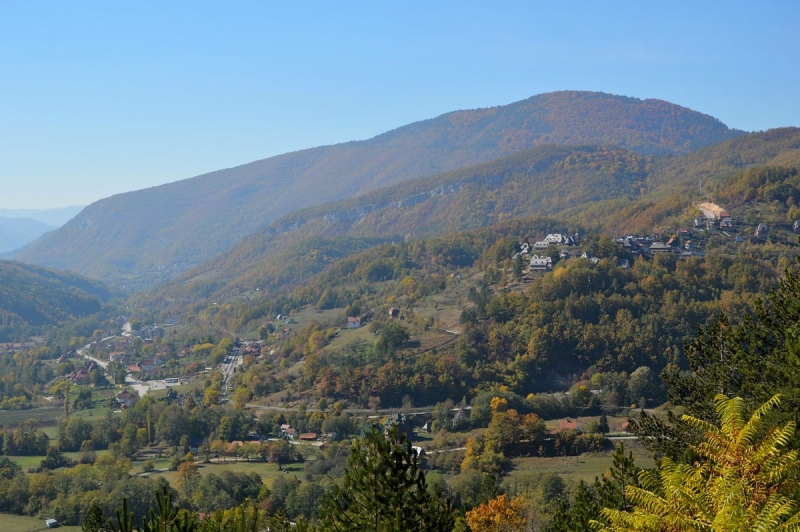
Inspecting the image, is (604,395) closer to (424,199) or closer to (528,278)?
(528,278)

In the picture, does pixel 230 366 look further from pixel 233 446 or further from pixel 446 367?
pixel 233 446

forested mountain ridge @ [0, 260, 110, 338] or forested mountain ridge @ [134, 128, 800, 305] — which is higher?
forested mountain ridge @ [134, 128, 800, 305]

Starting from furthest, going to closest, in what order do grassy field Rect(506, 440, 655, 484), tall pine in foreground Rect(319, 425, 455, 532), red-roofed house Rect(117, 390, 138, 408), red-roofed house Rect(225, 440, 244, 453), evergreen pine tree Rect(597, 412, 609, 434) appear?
red-roofed house Rect(117, 390, 138, 408)
red-roofed house Rect(225, 440, 244, 453)
evergreen pine tree Rect(597, 412, 609, 434)
grassy field Rect(506, 440, 655, 484)
tall pine in foreground Rect(319, 425, 455, 532)

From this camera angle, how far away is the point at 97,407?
74000 mm

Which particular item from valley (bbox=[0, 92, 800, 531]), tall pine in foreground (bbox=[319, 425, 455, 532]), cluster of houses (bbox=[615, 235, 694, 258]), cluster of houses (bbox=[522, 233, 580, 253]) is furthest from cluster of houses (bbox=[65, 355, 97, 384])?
tall pine in foreground (bbox=[319, 425, 455, 532])

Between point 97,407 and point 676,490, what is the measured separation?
74503 mm

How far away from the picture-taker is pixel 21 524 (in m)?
42.2

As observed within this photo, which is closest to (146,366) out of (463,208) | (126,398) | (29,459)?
(126,398)

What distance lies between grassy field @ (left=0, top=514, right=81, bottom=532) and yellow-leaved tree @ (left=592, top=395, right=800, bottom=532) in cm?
3994

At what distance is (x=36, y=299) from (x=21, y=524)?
114 m

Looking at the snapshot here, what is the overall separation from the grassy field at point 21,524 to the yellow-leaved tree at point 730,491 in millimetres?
39940

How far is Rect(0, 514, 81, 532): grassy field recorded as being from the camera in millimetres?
41062

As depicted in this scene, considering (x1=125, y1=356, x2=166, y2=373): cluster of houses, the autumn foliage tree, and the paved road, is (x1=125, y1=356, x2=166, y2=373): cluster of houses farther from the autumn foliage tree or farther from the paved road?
the autumn foliage tree

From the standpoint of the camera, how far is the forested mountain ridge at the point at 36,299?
136m
